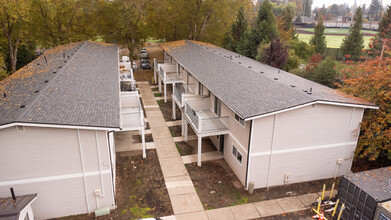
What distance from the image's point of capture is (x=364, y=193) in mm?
11070

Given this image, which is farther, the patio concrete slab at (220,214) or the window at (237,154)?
the window at (237,154)

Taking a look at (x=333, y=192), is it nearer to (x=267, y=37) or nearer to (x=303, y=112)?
(x=303, y=112)

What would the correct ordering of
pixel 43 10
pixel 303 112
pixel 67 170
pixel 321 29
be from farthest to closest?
pixel 321 29 → pixel 43 10 → pixel 303 112 → pixel 67 170

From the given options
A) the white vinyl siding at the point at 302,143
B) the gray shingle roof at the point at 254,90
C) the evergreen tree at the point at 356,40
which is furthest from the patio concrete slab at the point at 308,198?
the evergreen tree at the point at 356,40

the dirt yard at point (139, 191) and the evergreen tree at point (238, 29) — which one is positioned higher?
the evergreen tree at point (238, 29)

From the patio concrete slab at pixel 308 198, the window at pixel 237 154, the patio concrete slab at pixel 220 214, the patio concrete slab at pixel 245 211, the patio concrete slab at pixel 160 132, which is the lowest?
the patio concrete slab at pixel 220 214

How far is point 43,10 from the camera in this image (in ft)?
108

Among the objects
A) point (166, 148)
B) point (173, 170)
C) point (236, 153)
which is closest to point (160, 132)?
point (166, 148)

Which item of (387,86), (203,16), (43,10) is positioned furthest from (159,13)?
(387,86)

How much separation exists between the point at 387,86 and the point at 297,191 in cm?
813

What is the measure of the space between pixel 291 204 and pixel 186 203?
5433 mm

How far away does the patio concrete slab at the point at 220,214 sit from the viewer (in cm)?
1231

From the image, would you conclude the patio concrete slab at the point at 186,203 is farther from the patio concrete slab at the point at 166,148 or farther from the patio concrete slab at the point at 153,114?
the patio concrete slab at the point at 153,114

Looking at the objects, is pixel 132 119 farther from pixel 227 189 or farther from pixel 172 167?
pixel 227 189
